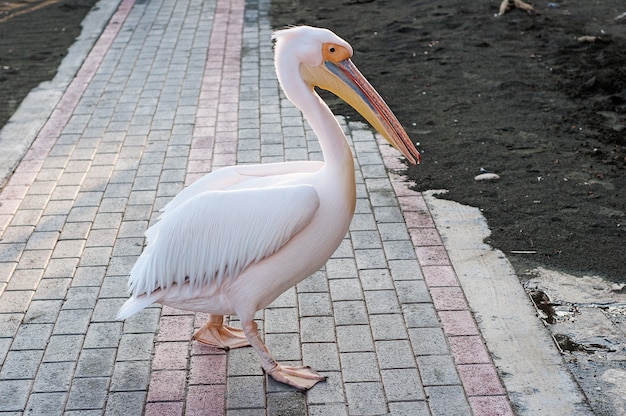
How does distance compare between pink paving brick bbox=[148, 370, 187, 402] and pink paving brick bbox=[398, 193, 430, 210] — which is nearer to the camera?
pink paving brick bbox=[148, 370, 187, 402]

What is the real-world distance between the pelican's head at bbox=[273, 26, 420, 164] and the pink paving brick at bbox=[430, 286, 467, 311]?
104 cm

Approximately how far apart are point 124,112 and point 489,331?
14.3 ft

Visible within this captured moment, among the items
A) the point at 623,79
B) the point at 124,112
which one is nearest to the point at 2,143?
the point at 124,112

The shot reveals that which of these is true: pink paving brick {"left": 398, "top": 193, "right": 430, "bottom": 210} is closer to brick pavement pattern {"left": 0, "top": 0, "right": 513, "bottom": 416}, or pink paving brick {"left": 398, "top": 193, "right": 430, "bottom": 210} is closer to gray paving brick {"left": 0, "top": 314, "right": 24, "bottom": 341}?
brick pavement pattern {"left": 0, "top": 0, "right": 513, "bottom": 416}

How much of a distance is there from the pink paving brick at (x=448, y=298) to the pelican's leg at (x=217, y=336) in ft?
3.56

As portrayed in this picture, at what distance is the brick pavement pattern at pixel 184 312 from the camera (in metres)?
3.77

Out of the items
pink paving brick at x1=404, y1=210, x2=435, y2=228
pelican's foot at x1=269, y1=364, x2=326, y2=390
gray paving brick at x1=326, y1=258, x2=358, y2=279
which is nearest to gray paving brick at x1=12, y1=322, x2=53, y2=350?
pelican's foot at x1=269, y1=364, x2=326, y2=390

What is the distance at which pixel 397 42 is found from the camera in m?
8.88

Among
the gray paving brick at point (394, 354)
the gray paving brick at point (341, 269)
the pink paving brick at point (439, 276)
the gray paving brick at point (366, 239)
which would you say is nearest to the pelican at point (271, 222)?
the gray paving brick at point (394, 354)

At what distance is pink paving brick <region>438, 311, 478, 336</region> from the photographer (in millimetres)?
4180

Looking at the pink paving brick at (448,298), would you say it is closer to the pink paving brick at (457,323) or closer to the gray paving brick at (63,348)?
the pink paving brick at (457,323)

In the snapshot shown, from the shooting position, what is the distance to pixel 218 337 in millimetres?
4129

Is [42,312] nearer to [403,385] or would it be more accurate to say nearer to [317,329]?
[317,329]

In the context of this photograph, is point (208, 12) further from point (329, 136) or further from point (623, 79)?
point (329, 136)
